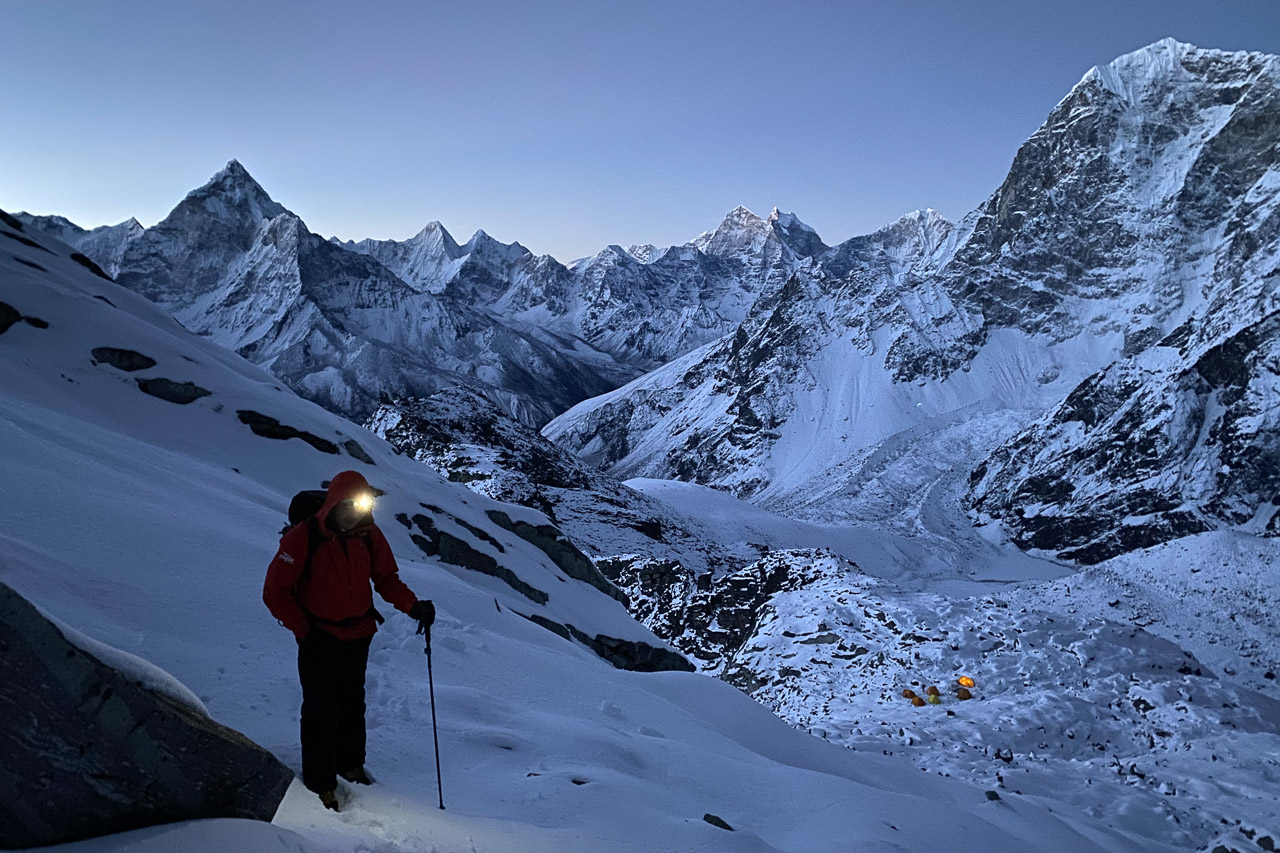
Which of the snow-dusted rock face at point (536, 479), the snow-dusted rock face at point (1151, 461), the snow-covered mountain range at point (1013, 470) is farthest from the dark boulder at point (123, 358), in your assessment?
the snow-dusted rock face at point (1151, 461)

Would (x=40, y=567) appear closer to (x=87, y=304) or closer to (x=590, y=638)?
(x=590, y=638)

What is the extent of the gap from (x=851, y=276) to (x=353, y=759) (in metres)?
185

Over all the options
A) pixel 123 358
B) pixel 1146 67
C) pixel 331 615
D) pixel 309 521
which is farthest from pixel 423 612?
pixel 1146 67

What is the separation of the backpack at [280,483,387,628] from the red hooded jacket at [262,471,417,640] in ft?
0.04

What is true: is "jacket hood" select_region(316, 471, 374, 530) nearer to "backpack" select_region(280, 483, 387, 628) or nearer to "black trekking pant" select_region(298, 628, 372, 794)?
"backpack" select_region(280, 483, 387, 628)

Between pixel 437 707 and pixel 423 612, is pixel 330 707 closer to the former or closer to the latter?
pixel 423 612

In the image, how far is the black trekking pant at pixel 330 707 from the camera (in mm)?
4598

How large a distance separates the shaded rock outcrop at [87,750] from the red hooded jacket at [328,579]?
0.99 meters

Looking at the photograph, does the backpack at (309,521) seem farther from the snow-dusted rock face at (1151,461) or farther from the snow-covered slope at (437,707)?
the snow-dusted rock face at (1151,461)

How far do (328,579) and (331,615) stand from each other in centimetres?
26

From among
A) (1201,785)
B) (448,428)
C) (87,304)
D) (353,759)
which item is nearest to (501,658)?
(353,759)

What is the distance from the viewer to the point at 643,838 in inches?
207

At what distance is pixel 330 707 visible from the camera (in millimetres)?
4703

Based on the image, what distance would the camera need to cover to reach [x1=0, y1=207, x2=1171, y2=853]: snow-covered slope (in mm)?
5129
